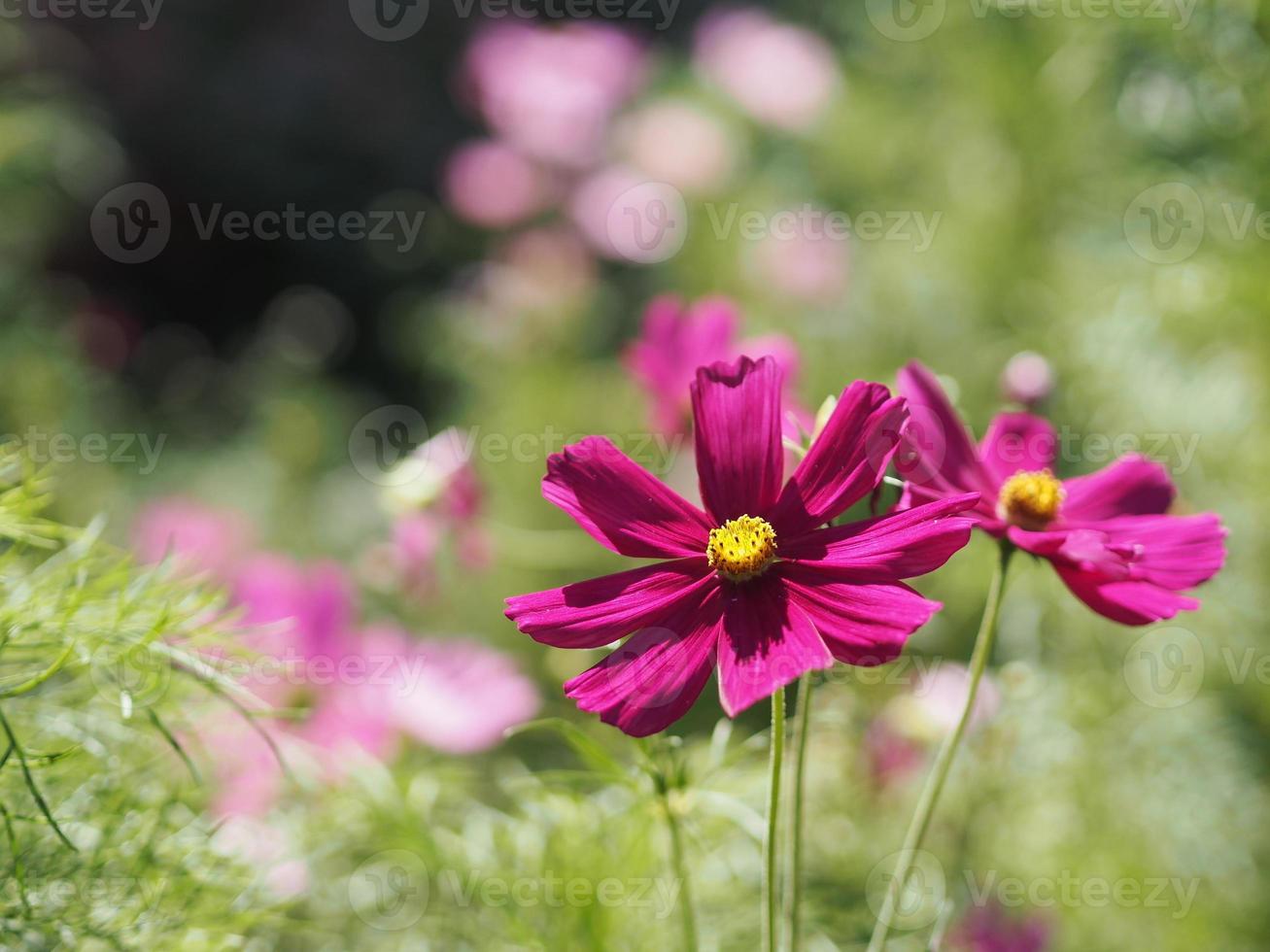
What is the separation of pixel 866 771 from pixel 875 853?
0.17 ft

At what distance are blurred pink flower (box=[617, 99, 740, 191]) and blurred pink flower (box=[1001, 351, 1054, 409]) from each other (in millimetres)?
1299

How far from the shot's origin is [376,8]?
9.00 feet

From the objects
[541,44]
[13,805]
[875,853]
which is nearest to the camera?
[13,805]

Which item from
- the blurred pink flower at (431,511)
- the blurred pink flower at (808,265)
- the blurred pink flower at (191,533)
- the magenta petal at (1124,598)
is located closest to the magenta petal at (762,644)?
the magenta petal at (1124,598)

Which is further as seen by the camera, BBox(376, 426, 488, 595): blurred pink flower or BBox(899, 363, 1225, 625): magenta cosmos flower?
BBox(376, 426, 488, 595): blurred pink flower

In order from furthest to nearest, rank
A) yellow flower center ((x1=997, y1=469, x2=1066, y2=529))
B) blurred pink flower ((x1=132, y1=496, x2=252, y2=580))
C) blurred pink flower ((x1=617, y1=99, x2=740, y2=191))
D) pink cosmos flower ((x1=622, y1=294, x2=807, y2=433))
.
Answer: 1. blurred pink flower ((x1=617, y1=99, x2=740, y2=191))
2. blurred pink flower ((x1=132, y1=496, x2=252, y2=580))
3. pink cosmos flower ((x1=622, y1=294, x2=807, y2=433))
4. yellow flower center ((x1=997, y1=469, x2=1066, y2=529))

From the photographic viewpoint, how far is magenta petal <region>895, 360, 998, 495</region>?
40 centimetres

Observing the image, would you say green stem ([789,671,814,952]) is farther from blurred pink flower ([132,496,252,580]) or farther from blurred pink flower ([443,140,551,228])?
blurred pink flower ([443,140,551,228])

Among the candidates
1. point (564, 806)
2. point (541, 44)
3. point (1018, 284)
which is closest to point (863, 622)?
point (564, 806)

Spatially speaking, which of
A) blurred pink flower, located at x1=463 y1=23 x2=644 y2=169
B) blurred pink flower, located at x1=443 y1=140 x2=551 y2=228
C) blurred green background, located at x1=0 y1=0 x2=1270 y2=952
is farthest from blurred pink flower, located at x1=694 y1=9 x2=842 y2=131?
blurred pink flower, located at x1=443 y1=140 x2=551 y2=228

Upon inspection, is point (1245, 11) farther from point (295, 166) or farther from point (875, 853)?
point (295, 166)

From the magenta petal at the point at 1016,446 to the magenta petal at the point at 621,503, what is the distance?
0.43 ft

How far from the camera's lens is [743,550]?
1.28 feet

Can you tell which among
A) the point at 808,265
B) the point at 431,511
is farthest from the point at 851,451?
the point at 808,265
